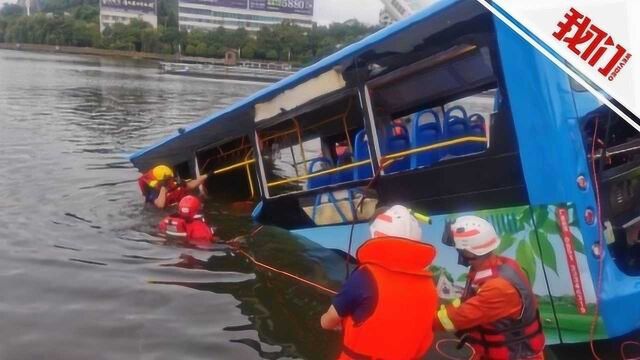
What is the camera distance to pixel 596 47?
11.6 feet

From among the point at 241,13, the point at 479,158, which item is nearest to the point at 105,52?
the point at 241,13

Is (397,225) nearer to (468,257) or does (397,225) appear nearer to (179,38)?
(468,257)

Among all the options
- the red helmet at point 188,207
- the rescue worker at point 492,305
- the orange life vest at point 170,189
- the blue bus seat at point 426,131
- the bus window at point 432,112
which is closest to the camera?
the rescue worker at point 492,305

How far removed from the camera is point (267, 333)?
5848 millimetres

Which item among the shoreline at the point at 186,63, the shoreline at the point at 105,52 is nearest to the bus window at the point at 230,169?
the shoreline at the point at 186,63

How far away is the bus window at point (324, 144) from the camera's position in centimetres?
712

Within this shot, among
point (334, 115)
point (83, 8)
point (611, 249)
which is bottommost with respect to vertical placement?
point (611, 249)

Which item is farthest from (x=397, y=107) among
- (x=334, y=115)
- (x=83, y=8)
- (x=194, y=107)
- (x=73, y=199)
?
(x=83, y=8)

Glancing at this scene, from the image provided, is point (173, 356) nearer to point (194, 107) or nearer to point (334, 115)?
point (334, 115)

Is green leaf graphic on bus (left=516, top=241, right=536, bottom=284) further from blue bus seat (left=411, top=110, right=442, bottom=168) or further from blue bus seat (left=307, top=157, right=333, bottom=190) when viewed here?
blue bus seat (left=307, top=157, right=333, bottom=190)

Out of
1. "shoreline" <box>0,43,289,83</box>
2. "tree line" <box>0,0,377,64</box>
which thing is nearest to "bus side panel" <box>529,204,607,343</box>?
"shoreline" <box>0,43,289,83</box>

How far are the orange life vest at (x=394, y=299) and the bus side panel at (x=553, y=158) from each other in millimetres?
1507

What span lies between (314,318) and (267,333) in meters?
0.53

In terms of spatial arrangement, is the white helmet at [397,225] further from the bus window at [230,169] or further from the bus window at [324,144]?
the bus window at [230,169]
